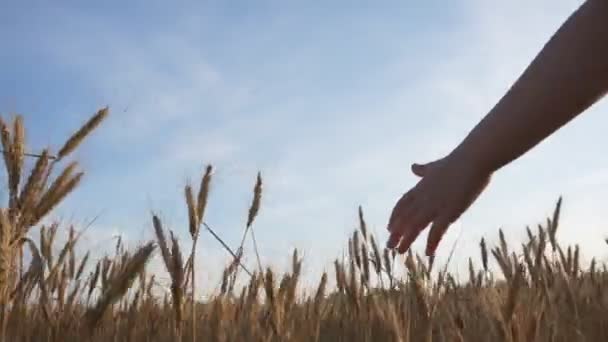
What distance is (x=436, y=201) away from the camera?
1.48 m

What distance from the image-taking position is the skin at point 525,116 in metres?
1.23

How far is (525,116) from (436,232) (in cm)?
33

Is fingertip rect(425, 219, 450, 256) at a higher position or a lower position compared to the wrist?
lower

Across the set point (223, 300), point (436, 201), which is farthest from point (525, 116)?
point (223, 300)

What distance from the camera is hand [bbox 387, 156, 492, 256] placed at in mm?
1419

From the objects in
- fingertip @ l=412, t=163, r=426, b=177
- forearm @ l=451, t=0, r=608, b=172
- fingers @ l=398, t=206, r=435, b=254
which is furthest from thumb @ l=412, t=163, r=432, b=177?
forearm @ l=451, t=0, r=608, b=172

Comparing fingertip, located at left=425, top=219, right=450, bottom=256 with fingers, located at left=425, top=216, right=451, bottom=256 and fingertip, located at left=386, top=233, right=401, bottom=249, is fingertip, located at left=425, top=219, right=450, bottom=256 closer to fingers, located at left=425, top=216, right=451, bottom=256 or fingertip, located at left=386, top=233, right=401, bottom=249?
fingers, located at left=425, top=216, right=451, bottom=256

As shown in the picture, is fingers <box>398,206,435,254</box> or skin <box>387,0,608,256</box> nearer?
skin <box>387,0,608,256</box>

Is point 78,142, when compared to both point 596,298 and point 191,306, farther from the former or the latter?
point 596,298

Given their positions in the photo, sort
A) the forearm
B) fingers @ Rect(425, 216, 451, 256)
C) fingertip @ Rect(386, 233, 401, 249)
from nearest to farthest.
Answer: the forearm → fingers @ Rect(425, 216, 451, 256) → fingertip @ Rect(386, 233, 401, 249)

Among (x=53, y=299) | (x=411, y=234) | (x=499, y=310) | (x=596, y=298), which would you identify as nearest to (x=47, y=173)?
(x=53, y=299)

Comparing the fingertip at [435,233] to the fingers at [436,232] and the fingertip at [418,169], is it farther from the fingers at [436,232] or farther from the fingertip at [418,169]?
the fingertip at [418,169]

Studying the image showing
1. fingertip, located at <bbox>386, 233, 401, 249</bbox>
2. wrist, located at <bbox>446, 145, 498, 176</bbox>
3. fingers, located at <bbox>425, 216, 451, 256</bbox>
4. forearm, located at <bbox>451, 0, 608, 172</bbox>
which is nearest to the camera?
forearm, located at <bbox>451, 0, 608, 172</bbox>

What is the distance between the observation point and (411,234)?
1564 mm
